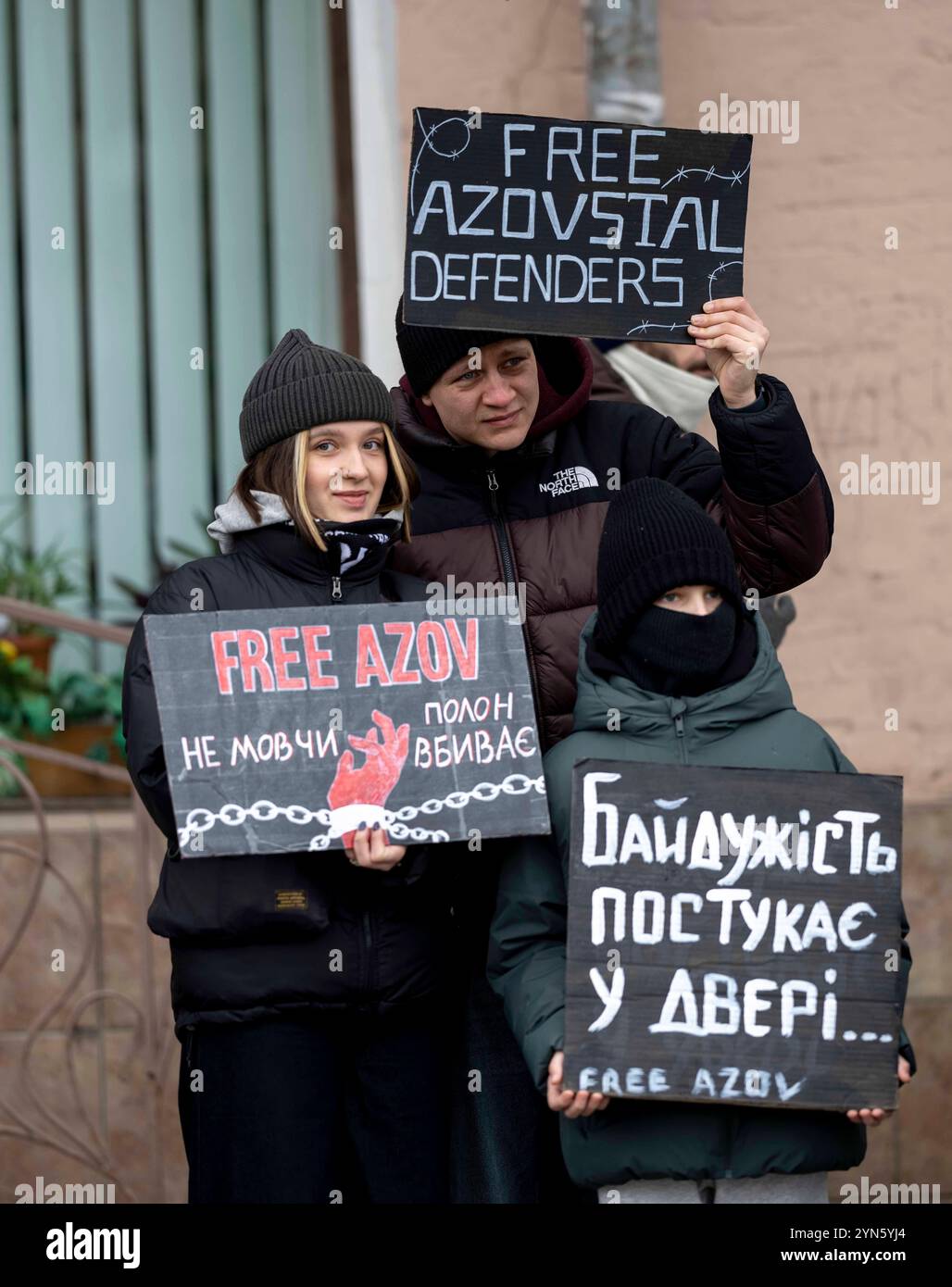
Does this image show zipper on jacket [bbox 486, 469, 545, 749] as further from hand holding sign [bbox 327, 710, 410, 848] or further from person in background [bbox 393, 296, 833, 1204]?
hand holding sign [bbox 327, 710, 410, 848]

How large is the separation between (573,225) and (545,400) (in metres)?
0.33

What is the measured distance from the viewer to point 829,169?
5.11m

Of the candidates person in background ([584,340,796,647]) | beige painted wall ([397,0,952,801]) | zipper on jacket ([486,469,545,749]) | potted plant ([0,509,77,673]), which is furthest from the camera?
potted plant ([0,509,77,673])

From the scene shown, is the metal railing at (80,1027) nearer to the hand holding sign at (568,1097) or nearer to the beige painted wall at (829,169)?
the beige painted wall at (829,169)

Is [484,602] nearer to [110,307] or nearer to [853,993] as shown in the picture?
[853,993]

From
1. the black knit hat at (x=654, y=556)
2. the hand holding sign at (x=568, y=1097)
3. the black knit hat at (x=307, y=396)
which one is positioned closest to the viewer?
the hand holding sign at (x=568, y=1097)

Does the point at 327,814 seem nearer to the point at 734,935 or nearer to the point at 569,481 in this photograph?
the point at 734,935

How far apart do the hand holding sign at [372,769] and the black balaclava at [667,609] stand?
356 millimetres

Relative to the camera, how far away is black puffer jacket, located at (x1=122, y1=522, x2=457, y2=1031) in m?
2.99

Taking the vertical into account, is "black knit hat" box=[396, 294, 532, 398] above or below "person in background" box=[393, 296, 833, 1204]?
above

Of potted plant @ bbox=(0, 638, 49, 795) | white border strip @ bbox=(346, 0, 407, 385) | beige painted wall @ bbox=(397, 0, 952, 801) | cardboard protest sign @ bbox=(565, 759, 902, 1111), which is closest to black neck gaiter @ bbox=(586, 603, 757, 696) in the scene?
cardboard protest sign @ bbox=(565, 759, 902, 1111)

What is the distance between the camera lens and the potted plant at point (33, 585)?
5508 mm

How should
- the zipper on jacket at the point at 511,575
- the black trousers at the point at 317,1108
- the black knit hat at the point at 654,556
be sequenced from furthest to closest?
1. the zipper on jacket at the point at 511,575
2. the black trousers at the point at 317,1108
3. the black knit hat at the point at 654,556

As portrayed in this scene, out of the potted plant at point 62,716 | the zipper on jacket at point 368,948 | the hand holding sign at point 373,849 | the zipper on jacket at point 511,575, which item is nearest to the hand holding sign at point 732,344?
the zipper on jacket at point 511,575
